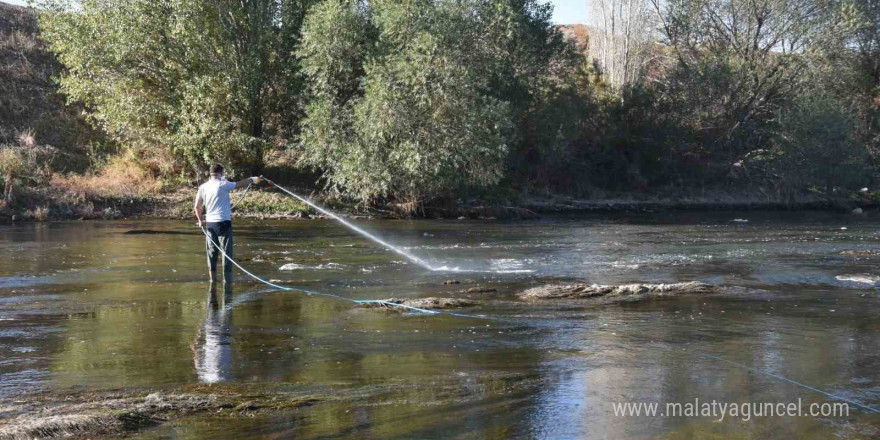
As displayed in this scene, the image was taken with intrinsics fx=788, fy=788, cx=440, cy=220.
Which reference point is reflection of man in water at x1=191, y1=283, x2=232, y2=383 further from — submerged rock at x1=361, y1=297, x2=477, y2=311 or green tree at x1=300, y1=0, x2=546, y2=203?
green tree at x1=300, y1=0, x2=546, y2=203

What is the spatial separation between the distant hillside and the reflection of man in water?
29.7m

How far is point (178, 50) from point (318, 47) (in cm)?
630

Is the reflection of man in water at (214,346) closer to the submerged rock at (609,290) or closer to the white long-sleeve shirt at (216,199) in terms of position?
the white long-sleeve shirt at (216,199)

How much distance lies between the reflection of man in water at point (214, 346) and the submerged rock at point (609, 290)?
500cm

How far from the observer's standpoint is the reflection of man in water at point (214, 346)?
805cm

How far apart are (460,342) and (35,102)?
131ft

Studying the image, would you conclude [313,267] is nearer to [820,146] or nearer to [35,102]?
[35,102]

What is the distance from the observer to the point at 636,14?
53594 mm

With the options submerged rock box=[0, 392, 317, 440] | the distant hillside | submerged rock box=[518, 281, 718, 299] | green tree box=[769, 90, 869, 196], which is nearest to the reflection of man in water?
submerged rock box=[0, 392, 317, 440]

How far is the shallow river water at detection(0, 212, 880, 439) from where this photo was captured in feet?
22.2

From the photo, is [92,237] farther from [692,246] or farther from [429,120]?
[692,246]

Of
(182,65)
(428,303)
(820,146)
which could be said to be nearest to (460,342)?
(428,303)

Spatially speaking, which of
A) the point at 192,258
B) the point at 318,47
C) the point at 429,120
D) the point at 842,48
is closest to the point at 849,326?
the point at 192,258

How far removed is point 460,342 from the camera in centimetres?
970
